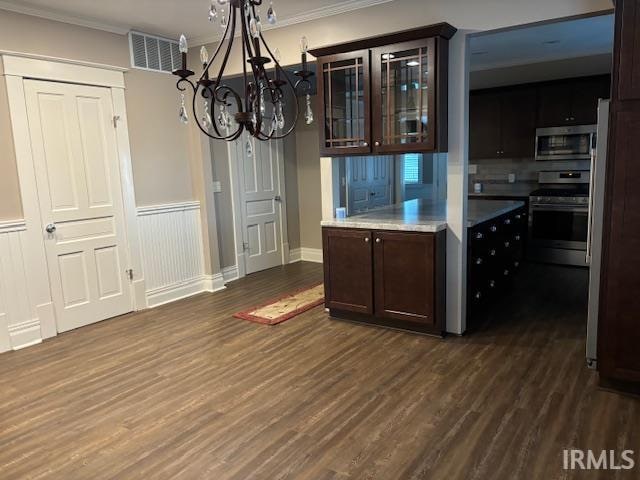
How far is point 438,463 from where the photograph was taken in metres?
2.18

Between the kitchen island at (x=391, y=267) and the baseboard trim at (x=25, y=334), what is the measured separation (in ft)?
7.91

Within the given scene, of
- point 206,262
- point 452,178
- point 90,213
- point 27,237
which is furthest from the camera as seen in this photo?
point 206,262

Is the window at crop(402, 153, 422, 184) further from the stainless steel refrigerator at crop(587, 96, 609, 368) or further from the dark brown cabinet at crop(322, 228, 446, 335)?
the stainless steel refrigerator at crop(587, 96, 609, 368)

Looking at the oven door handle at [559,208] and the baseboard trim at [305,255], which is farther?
the baseboard trim at [305,255]

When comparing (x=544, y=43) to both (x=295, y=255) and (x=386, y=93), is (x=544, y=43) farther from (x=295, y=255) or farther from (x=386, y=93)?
(x=295, y=255)

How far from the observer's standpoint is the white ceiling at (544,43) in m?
4.26

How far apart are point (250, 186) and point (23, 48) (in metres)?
2.79

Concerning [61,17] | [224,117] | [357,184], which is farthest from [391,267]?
[61,17]

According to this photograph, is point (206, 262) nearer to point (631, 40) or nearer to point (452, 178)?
point (452, 178)

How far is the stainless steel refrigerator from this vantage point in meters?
2.68

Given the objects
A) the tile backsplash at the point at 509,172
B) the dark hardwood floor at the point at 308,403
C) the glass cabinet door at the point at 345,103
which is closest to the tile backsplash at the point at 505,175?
the tile backsplash at the point at 509,172

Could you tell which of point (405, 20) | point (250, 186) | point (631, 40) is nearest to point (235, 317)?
point (250, 186)

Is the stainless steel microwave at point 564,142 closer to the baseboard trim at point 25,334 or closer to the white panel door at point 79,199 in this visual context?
the white panel door at point 79,199

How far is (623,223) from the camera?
2516 millimetres
